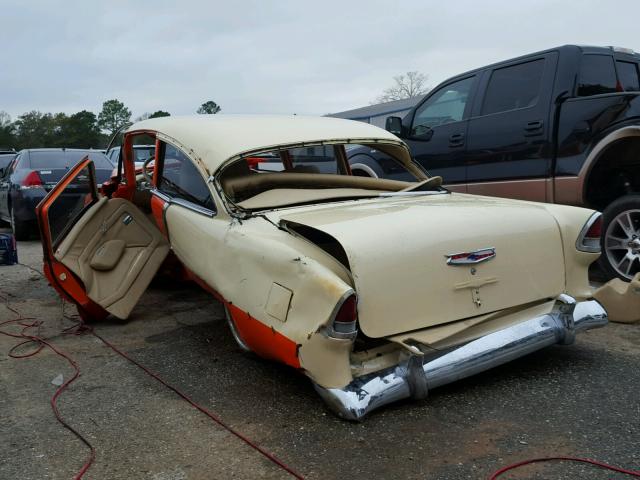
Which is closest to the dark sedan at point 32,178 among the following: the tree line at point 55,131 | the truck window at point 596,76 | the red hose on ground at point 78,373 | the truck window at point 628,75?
the red hose on ground at point 78,373

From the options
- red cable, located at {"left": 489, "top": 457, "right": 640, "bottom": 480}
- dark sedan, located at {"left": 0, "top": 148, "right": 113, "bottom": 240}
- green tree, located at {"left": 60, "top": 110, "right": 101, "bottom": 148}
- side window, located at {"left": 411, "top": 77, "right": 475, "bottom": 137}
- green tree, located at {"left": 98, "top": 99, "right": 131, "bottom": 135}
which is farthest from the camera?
green tree, located at {"left": 98, "top": 99, "right": 131, "bottom": 135}

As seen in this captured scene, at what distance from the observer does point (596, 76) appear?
19.2ft

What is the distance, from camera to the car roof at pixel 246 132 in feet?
13.5

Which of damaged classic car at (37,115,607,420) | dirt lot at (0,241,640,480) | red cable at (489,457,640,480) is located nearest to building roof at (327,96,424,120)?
damaged classic car at (37,115,607,420)

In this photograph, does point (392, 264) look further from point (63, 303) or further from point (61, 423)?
point (63, 303)

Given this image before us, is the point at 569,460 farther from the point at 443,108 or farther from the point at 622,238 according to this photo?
the point at 443,108

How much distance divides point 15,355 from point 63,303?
129 centimetres

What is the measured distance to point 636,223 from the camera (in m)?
5.13

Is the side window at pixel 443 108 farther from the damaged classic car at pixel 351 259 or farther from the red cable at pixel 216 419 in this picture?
the red cable at pixel 216 419

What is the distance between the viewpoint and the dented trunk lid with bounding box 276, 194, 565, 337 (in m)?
3.00

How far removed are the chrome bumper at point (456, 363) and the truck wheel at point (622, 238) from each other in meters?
1.77

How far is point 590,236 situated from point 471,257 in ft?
3.17

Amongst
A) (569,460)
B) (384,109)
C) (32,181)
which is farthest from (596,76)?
(384,109)

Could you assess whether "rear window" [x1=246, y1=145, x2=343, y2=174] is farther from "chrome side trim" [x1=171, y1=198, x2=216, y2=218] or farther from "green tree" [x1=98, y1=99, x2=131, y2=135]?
"green tree" [x1=98, y1=99, x2=131, y2=135]
